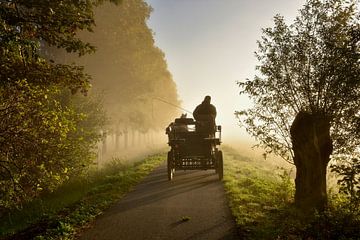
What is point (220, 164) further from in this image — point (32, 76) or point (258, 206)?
point (32, 76)

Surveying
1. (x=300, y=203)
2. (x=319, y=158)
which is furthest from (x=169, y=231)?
(x=319, y=158)

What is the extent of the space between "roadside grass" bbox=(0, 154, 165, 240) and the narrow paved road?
0.40m

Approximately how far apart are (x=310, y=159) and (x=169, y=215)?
3805 millimetres

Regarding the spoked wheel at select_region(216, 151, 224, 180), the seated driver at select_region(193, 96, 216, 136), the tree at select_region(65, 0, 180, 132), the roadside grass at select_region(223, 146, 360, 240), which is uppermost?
the tree at select_region(65, 0, 180, 132)

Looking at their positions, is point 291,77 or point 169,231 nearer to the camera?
point 169,231

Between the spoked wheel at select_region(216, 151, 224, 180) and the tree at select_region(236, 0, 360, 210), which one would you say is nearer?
the tree at select_region(236, 0, 360, 210)

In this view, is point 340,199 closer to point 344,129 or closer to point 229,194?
point 344,129

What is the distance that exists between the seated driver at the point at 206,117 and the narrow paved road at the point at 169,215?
2215 mm

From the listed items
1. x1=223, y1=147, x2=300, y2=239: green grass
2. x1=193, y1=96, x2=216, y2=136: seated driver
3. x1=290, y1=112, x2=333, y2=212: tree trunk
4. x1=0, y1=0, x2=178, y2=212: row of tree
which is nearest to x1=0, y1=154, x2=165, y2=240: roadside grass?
x1=0, y1=0, x2=178, y2=212: row of tree

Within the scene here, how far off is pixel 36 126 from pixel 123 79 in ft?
70.5

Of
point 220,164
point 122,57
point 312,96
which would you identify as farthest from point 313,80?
point 122,57

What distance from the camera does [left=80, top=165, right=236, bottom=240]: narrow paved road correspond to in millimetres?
6633

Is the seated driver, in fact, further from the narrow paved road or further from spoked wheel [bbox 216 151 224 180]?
the narrow paved road

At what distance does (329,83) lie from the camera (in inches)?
344
